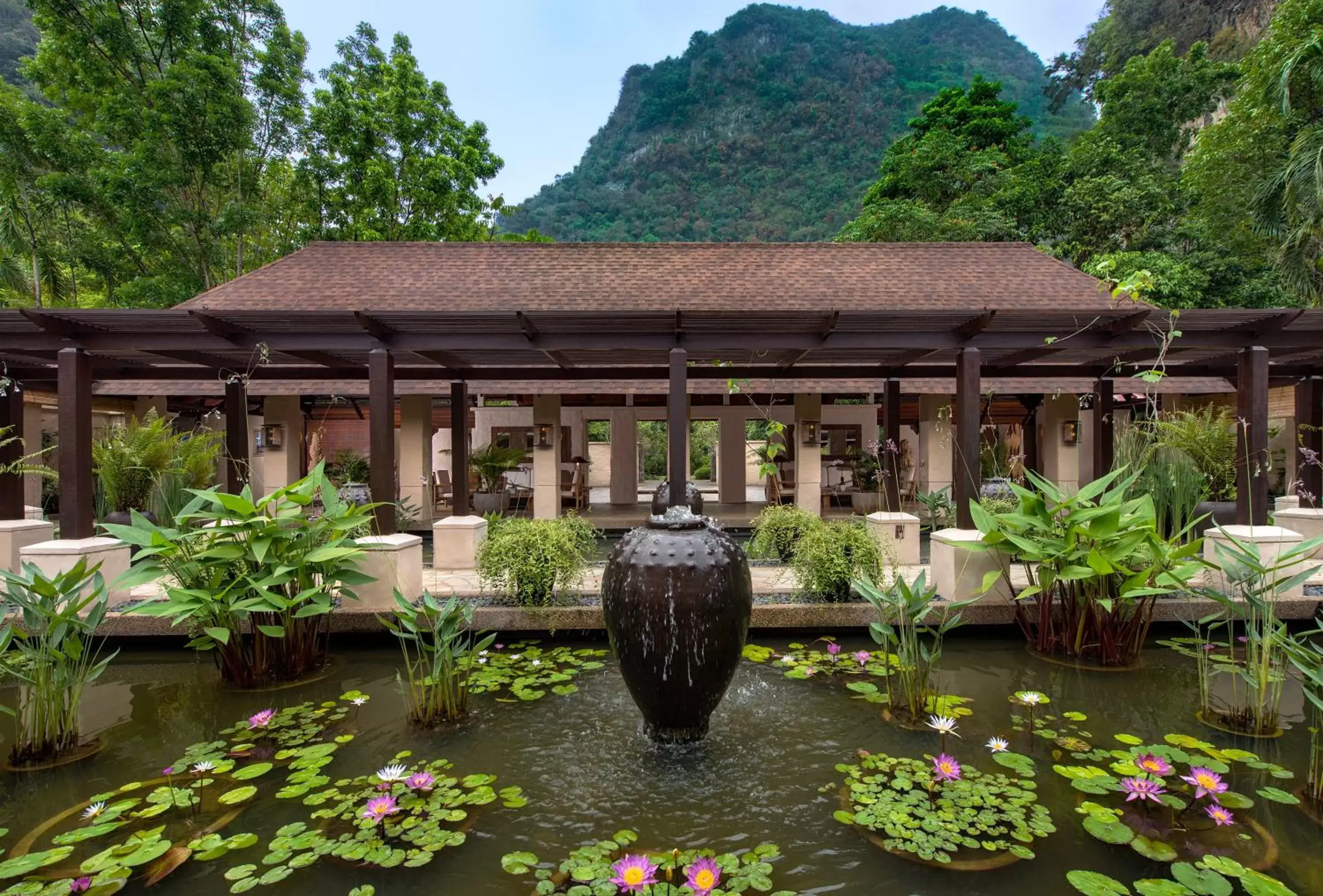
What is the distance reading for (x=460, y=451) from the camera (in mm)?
8203

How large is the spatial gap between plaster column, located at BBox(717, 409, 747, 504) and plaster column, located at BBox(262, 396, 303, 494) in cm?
805

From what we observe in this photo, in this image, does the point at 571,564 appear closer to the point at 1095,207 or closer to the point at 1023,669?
the point at 1023,669

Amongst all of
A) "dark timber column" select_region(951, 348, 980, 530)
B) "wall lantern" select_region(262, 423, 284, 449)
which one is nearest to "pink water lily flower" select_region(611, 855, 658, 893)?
"dark timber column" select_region(951, 348, 980, 530)

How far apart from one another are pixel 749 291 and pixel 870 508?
5169 millimetres

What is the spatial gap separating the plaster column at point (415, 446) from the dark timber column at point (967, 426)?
850 cm

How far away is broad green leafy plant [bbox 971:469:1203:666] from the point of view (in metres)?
4.37

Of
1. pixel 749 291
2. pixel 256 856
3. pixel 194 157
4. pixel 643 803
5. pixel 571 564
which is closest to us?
pixel 256 856

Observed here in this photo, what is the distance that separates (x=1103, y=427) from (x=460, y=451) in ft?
28.8

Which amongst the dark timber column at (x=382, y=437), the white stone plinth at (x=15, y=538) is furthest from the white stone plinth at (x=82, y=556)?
the dark timber column at (x=382, y=437)

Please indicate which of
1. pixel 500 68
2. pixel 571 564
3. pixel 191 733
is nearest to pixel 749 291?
pixel 571 564

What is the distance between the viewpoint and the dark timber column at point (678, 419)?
6.00m

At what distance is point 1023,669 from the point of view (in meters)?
4.69

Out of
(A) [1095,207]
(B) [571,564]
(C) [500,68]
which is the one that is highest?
(C) [500,68]

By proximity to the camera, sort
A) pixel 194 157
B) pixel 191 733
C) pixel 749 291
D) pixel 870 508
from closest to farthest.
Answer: pixel 191 733 → pixel 749 291 → pixel 870 508 → pixel 194 157
